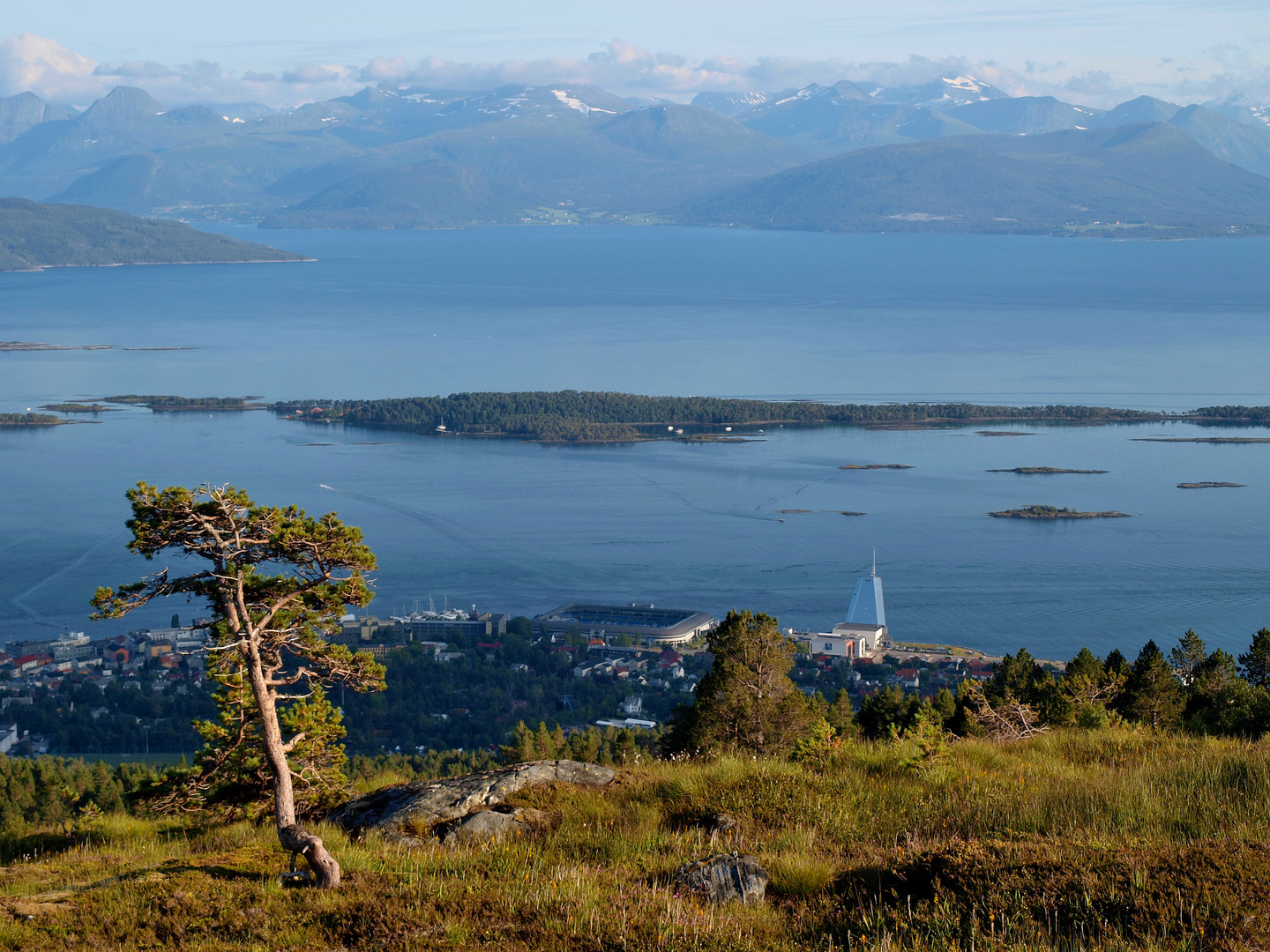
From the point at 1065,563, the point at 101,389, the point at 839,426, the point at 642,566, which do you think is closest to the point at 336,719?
the point at 642,566

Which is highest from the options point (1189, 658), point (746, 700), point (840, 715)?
point (746, 700)

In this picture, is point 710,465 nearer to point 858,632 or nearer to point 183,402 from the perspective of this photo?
point 858,632

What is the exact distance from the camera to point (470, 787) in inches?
212

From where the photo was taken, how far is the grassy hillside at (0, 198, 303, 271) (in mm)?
168875

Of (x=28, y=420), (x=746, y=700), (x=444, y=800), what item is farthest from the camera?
(x=28, y=420)

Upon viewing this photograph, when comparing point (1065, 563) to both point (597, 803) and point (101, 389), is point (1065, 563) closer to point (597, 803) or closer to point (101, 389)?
point (597, 803)

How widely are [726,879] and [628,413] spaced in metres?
56.3

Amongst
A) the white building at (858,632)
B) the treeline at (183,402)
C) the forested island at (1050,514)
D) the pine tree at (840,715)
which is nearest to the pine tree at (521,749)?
the pine tree at (840,715)

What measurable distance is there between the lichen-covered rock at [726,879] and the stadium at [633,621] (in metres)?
25.3

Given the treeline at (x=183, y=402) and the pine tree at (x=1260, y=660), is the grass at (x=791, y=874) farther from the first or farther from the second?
the treeline at (x=183, y=402)

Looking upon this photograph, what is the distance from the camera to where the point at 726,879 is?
4051 mm

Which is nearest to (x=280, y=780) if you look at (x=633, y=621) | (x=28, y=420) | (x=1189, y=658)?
(x=1189, y=658)

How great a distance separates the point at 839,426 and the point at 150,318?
75135 millimetres

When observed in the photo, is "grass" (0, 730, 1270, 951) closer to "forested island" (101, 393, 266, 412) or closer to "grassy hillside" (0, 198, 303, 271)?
"forested island" (101, 393, 266, 412)
